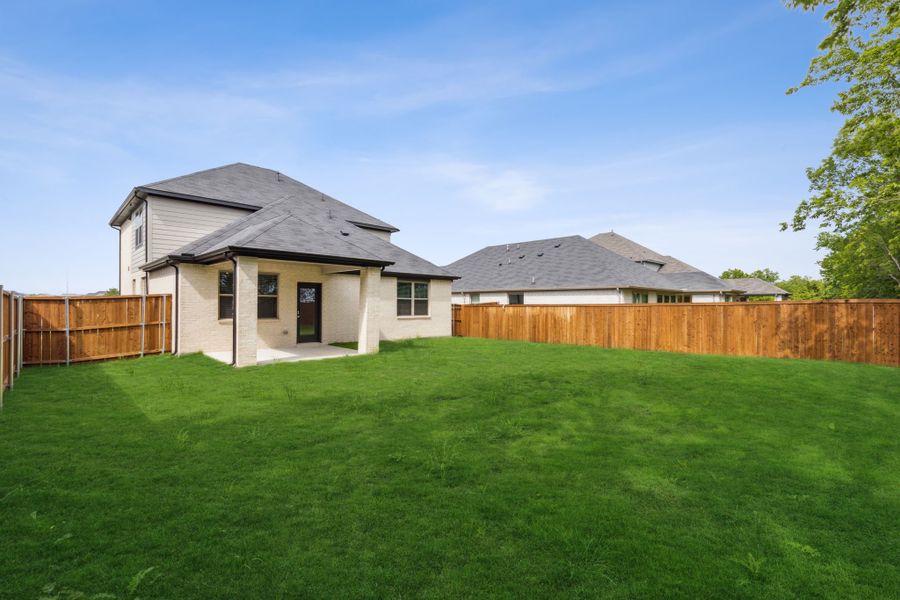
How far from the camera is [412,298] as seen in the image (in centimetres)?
1866

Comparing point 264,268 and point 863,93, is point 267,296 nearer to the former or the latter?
point 264,268

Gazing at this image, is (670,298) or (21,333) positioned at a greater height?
(670,298)

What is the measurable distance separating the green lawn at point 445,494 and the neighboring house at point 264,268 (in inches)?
187

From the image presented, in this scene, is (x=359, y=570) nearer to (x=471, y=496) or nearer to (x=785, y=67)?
(x=471, y=496)

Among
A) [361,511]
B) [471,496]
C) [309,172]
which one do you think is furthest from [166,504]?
[309,172]

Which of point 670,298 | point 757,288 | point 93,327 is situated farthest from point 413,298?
point 757,288

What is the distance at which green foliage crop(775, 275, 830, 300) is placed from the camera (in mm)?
44650

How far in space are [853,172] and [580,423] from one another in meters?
30.5

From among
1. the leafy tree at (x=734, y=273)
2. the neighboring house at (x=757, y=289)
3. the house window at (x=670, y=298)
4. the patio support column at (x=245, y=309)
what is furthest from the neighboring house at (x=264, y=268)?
the leafy tree at (x=734, y=273)

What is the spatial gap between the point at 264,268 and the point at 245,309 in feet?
11.2

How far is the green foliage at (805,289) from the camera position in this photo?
4465 cm

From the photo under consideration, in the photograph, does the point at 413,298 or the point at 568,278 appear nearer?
the point at 413,298

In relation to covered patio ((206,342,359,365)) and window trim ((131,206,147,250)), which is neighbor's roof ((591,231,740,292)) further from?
window trim ((131,206,147,250))

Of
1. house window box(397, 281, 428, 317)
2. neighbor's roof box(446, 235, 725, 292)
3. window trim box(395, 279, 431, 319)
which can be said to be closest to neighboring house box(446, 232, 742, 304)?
neighbor's roof box(446, 235, 725, 292)
